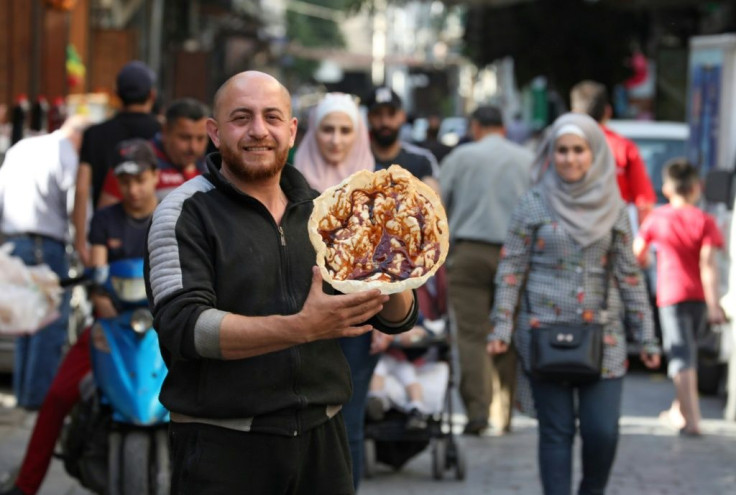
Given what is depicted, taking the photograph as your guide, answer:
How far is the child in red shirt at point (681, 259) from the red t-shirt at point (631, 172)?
24.7 inches

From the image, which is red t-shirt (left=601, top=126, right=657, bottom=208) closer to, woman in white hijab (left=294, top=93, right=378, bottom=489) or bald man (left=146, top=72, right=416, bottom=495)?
woman in white hijab (left=294, top=93, right=378, bottom=489)

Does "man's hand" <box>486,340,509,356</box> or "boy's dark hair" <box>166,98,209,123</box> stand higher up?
"boy's dark hair" <box>166,98,209,123</box>

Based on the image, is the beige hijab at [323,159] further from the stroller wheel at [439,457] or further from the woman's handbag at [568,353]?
the stroller wheel at [439,457]

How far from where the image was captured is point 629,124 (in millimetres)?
14164

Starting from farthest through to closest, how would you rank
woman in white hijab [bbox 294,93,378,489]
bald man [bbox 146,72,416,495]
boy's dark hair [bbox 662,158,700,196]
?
boy's dark hair [bbox 662,158,700,196]
woman in white hijab [bbox 294,93,378,489]
bald man [bbox 146,72,416,495]

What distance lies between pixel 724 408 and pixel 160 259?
A: 8050 mm

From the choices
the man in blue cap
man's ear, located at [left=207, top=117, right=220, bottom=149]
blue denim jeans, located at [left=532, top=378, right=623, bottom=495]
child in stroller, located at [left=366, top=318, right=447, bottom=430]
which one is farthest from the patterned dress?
the man in blue cap

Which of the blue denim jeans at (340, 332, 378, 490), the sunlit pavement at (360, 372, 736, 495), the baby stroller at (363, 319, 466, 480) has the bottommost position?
the sunlit pavement at (360, 372, 736, 495)

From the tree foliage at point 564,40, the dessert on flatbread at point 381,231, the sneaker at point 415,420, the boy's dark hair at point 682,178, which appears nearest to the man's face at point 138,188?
the sneaker at point 415,420

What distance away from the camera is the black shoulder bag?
20.6 ft

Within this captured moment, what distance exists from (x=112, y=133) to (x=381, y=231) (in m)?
5.01

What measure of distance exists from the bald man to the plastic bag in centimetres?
315

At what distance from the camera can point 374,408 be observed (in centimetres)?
781

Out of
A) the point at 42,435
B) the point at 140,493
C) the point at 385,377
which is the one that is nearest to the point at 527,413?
the point at 385,377
